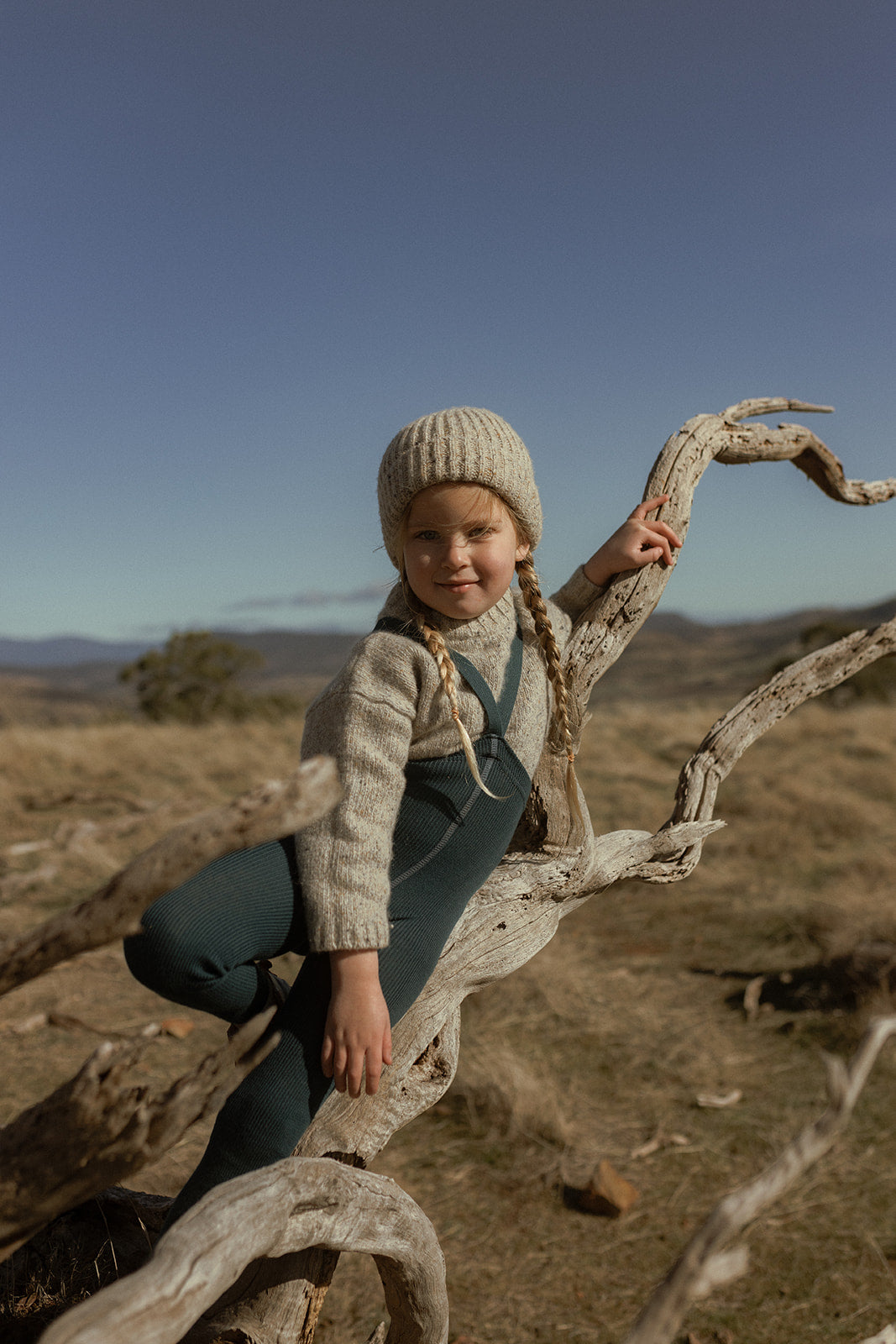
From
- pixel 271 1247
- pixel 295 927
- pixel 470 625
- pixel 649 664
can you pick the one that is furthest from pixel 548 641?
pixel 649 664

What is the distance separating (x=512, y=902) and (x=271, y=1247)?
1.03 m

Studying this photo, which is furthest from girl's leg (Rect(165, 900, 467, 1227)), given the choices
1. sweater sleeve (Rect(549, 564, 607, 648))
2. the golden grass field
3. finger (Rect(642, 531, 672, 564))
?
finger (Rect(642, 531, 672, 564))

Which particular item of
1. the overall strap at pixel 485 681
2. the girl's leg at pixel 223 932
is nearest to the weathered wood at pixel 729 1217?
the girl's leg at pixel 223 932

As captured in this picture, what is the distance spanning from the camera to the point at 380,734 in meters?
1.99

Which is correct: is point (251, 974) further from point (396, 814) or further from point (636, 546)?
point (636, 546)

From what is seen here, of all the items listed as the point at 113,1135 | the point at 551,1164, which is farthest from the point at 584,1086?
the point at 113,1135

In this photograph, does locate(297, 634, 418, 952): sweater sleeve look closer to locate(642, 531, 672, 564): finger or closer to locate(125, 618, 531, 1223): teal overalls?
locate(125, 618, 531, 1223): teal overalls

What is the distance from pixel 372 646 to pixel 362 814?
0.41 meters

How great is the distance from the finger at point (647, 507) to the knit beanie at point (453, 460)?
0.51m

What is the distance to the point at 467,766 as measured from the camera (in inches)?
84.5

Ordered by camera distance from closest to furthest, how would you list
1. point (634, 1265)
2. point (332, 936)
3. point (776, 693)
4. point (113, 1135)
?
point (113, 1135) < point (332, 936) < point (776, 693) < point (634, 1265)

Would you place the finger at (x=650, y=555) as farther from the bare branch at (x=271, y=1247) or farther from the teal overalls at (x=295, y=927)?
the bare branch at (x=271, y=1247)

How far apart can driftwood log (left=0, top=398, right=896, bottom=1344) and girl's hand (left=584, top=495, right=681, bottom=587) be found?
2.1 inches

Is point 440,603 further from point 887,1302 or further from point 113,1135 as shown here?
point 887,1302
